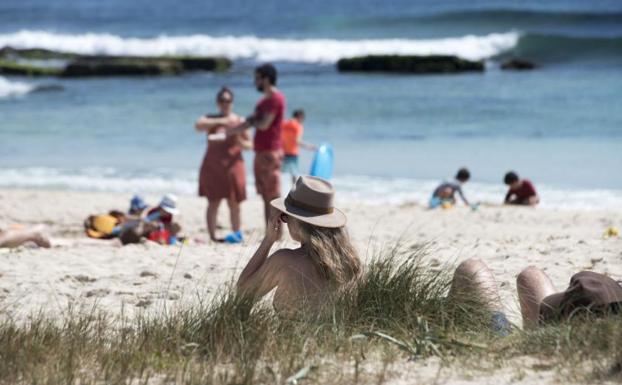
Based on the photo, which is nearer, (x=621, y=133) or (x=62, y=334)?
(x=62, y=334)

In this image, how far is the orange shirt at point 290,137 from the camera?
41.4 feet

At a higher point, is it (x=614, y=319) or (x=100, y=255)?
(x=614, y=319)

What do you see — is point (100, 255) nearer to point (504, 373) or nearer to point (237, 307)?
point (237, 307)

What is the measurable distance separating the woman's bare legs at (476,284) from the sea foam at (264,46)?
29.0 metres

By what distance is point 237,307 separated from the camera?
4.22 m

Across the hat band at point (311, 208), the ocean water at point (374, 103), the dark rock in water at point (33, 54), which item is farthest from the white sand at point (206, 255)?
the dark rock in water at point (33, 54)

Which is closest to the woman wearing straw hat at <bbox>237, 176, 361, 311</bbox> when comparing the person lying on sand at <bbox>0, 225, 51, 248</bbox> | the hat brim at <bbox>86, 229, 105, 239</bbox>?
the person lying on sand at <bbox>0, 225, 51, 248</bbox>

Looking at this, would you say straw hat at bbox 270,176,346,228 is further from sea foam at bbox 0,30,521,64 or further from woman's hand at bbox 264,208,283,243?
sea foam at bbox 0,30,521,64

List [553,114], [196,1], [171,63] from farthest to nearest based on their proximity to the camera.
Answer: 1. [196,1]
2. [171,63]
3. [553,114]

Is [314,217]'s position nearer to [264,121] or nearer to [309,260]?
[309,260]

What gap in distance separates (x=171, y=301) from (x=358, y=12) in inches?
1568

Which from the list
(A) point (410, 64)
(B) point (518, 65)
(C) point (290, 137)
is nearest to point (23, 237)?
(C) point (290, 137)

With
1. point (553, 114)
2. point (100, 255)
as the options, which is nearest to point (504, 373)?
point (100, 255)

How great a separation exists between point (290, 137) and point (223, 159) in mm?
3797
